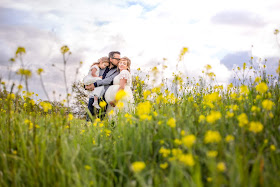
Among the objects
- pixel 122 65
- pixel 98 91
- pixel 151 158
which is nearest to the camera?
pixel 151 158

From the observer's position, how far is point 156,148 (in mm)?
2674

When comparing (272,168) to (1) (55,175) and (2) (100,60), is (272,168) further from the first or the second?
(2) (100,60)

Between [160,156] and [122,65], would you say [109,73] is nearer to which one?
[122,65]

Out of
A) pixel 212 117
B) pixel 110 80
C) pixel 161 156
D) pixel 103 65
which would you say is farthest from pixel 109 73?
pixel 212 117

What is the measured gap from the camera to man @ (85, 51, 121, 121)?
6633mm

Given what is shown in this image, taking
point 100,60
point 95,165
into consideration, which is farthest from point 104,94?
point 95,165

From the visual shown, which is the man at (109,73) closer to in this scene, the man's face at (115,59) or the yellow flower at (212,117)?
the man's face at (115,59)

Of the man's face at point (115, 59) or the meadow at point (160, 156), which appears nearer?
the meadow at point (160, 156)

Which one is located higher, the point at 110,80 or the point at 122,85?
the point at 110,80

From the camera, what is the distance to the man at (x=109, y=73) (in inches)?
261

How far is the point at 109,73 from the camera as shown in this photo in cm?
703

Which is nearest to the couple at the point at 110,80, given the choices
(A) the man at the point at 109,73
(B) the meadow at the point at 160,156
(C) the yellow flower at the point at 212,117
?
(A) the man at the point at 109,73

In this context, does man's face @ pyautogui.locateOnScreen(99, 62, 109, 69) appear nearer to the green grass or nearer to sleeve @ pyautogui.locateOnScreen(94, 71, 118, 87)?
sleeve @ pyautogui.locateOnScreen(94, 71, 118, 87)

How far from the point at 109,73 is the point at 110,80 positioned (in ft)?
1.75
